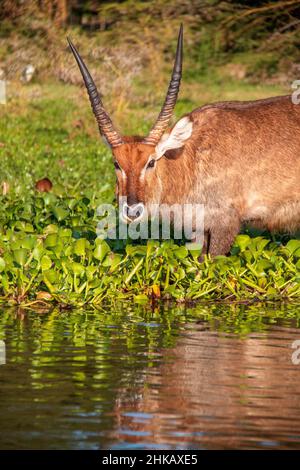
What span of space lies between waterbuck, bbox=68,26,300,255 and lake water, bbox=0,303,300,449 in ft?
2.78

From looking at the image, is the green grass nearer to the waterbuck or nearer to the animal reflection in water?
the waterbuck

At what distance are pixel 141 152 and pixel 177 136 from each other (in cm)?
49

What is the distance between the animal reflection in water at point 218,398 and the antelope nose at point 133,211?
98 centimetres

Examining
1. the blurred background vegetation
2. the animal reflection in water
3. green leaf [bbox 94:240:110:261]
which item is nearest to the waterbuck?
green leaf [bbox 94:240:110:261]

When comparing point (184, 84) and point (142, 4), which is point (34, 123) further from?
point (142, 4)

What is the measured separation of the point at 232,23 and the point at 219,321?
16.1 meters

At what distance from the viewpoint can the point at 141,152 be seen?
838 cm

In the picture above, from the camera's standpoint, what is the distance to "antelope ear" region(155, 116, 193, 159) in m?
8.70

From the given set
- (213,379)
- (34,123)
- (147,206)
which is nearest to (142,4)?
(34,123)

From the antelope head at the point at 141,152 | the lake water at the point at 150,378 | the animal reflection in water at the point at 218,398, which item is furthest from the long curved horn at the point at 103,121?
the animal reflection in water at the point at 218,398

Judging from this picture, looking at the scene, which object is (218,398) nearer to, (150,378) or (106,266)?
(150,378)
